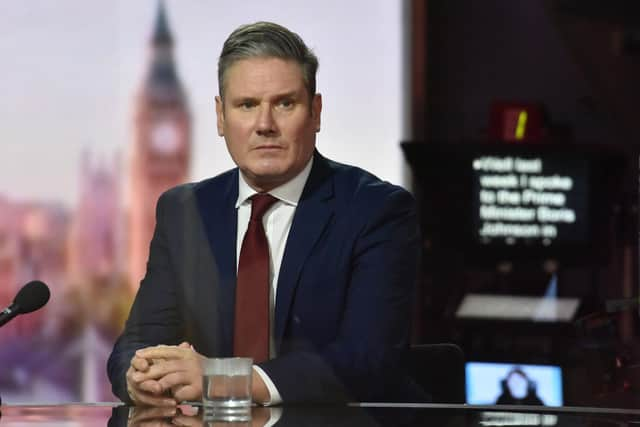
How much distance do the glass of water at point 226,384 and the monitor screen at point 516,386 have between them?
3.32 feet

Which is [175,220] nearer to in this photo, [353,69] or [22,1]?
[353,69]

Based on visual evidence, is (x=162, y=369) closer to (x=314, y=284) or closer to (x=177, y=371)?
(x=177, y=371)

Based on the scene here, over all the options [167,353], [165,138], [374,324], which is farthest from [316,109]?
[165,138]

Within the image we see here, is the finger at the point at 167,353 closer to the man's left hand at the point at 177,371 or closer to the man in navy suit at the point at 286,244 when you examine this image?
the man's left hand at the point at 177,371

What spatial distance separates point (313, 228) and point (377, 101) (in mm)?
939

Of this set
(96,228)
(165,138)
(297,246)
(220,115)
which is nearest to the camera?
(297,246)

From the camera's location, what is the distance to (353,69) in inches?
108

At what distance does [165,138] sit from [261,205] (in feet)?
4.34

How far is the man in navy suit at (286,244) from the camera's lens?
2.05m

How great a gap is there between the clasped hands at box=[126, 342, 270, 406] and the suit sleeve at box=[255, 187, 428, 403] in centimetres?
10

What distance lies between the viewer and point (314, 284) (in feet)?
6.89

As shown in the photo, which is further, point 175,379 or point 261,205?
point 261,205

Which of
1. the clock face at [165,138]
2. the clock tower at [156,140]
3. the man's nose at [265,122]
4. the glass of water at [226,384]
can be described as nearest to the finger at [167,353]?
the glass of water at [226,384]

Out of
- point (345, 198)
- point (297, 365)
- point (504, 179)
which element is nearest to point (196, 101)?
point (345, 198)
